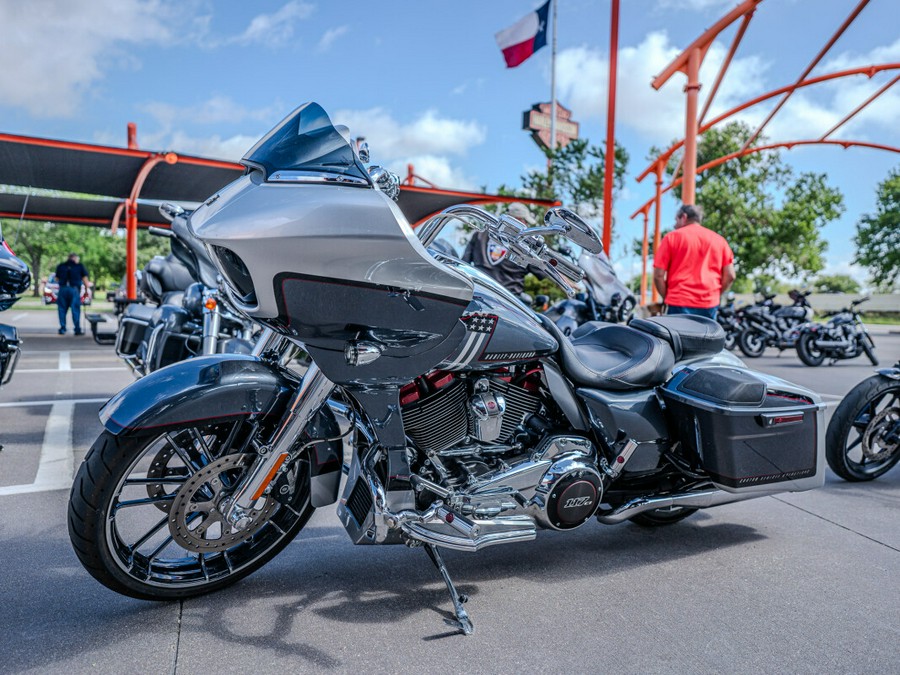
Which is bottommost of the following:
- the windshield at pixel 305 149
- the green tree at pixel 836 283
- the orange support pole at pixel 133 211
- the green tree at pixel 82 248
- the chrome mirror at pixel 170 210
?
the green tree at pixel 836 283

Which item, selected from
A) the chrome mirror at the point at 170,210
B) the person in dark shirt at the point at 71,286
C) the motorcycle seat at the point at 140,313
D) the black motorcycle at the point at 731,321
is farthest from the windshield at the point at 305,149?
the person in dark shirt at the point at 71,286

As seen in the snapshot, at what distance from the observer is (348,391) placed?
7.35 ft

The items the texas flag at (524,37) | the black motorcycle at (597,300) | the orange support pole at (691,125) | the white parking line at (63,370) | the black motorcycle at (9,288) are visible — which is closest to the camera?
the black motorcycle at (9,288)

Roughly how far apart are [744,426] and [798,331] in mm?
10353

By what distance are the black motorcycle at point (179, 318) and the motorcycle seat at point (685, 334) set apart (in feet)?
7.38

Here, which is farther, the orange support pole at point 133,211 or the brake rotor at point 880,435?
the orange support pole at point 133,211

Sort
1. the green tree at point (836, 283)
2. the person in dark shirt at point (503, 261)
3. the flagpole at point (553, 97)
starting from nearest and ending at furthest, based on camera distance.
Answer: the person in dark shirt at point (503, 261) < the flagpole at point (553, 97) < the green tree at point (836, 283)

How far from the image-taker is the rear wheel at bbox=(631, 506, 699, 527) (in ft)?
Result: 10.7

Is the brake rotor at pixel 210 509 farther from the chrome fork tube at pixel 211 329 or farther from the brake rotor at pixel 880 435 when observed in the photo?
the brake rotor at pixel 880 435

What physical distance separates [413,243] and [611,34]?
29.0 feet

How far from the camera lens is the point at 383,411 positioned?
2.24 meters

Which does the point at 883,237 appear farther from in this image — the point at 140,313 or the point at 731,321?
the point at 140,313

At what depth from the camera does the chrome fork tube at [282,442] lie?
2.26m

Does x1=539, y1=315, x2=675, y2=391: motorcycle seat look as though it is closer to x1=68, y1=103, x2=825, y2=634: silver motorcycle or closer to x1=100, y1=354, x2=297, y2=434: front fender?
x1=68, y1=103, x2=825, y2=634: silver motorcycle
